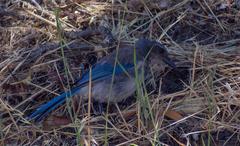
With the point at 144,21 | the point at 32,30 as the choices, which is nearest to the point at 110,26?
the point at 144,21

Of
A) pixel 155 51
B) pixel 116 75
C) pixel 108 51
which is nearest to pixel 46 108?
pixel 116 75

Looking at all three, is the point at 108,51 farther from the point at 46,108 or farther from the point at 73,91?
the point at 46,108

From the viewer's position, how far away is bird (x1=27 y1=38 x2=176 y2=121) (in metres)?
5.58

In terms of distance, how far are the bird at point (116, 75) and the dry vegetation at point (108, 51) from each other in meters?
0.11

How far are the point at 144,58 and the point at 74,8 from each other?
54.5 inches

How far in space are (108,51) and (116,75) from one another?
1.78 feet

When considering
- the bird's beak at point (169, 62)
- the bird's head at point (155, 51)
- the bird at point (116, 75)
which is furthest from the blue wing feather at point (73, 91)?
the bird's beak at point (169, 62)

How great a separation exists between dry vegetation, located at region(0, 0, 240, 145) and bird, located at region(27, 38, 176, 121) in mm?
107

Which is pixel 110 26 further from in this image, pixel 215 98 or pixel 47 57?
pixel 215 98

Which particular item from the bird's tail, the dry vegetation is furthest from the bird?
the dry vegetation

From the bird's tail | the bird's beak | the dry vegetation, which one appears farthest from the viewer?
the bird's beak

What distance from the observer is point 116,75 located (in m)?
5.90

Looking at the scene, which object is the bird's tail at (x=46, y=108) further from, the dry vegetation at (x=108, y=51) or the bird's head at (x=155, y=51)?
the bird's head at (x=155, y=51)

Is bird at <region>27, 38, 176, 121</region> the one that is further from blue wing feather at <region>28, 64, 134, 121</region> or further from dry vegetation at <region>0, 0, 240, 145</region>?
dry vegetation at <region>0, 0, 240, 145</region>
